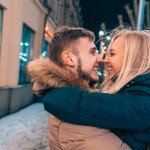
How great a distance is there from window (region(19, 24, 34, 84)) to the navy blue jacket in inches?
358

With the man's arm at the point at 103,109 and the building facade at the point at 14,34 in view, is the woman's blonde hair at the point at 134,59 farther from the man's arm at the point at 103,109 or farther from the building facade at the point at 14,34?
the building facade at the point at 14,34

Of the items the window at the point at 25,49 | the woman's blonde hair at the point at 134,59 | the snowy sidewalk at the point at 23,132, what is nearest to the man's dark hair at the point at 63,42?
the woman's blonde hair at the point at 134,59

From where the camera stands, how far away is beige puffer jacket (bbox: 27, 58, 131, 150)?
1471mm

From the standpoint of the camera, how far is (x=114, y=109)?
56.4 inches

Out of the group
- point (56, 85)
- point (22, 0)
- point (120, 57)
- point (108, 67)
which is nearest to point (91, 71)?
point (108, 67)

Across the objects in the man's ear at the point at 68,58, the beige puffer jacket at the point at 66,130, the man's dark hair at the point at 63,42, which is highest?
the man's dark hair at the point at 63,42

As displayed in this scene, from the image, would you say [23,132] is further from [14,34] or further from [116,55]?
[116,55]

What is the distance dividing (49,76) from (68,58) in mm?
214

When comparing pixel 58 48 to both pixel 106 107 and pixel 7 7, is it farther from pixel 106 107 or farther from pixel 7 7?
pixel 7 7

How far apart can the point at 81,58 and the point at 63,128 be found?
16.5 inches

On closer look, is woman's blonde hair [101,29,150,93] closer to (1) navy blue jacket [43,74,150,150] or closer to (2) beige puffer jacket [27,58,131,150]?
(1) navy blue jacket [43,74,150,150]

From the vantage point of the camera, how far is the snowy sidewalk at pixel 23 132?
5.45m

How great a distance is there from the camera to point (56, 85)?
156 centimetres

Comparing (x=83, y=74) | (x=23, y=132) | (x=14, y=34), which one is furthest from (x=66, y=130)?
(x=14, y=34)
